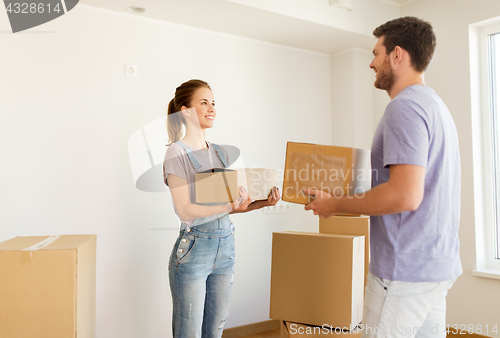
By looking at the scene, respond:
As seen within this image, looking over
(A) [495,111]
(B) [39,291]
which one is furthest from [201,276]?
(A) [495,111]

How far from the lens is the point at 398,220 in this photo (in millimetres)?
1128

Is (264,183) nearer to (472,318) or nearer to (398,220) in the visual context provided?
(398,220)

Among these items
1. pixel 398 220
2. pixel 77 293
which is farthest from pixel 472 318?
pixel 77 293

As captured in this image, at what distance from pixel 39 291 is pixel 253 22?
211 cm

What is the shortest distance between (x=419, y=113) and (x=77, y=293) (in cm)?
116

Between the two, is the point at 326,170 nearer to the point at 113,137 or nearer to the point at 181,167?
the point at 181,167

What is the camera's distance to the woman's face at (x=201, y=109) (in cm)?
175

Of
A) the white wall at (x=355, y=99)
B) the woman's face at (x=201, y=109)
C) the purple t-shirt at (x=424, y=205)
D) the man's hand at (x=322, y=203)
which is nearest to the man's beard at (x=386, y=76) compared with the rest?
the purple t-shirt at (x=424, y=205)

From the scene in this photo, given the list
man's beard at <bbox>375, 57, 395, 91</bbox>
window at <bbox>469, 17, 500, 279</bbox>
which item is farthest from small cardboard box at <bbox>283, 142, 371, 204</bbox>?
window at <bbox>469, 17, 500, 279</bbox>

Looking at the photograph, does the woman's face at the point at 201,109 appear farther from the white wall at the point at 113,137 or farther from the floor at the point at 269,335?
the floor at the point at 269,335

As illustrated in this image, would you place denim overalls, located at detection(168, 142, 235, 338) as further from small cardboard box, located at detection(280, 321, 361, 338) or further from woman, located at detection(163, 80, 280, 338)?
small cardboard box, located at detection(280, 321, 361, 338)

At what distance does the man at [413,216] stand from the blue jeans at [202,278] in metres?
0.61

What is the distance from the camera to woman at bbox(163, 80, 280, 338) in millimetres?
1510

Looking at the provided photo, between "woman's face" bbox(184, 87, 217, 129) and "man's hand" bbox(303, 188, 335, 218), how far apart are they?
662 mm
